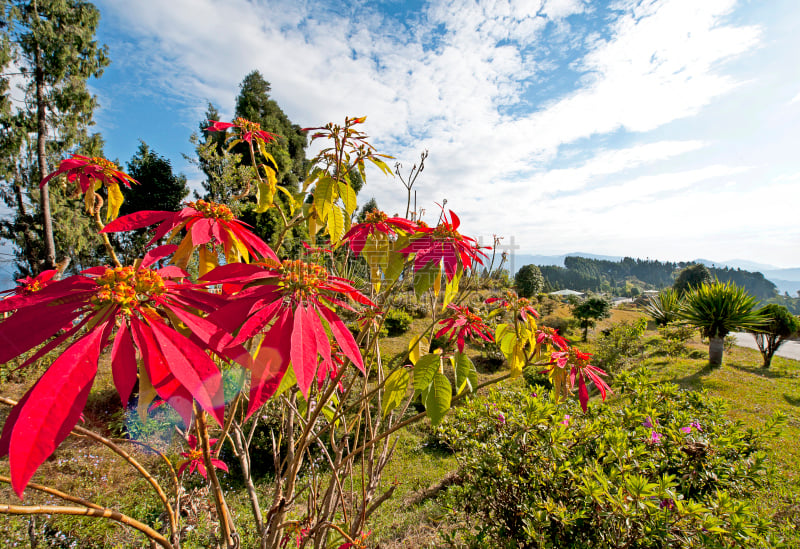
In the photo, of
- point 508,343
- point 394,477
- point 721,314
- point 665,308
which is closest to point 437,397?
point 508,343

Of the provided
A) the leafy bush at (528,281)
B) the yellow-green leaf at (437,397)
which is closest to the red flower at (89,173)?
the yellow-green leaf at (437,397)

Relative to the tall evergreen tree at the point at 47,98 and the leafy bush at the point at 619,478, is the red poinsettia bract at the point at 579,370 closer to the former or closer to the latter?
the leafy bush at the point at 619,478

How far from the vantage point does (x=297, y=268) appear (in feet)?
1.75

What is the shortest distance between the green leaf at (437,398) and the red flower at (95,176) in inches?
31.8

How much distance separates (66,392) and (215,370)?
0.12 m

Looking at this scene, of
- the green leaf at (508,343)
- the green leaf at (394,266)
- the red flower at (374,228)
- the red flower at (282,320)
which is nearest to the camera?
the red flower at (282,320)

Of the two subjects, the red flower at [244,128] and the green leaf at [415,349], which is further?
the red flower at [244,128]

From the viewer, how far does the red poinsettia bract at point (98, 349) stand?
27cm

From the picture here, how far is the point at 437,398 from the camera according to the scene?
0.67m

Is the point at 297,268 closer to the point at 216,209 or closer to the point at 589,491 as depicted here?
the point at 216,209

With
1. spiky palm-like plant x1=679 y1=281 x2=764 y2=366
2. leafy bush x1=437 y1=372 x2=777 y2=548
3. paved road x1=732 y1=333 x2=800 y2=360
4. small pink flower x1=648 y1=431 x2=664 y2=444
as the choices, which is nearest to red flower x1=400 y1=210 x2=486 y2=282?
leafy bush x1=437 y1=372 x2=777 y2=548

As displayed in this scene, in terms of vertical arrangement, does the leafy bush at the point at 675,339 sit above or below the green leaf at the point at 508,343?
below

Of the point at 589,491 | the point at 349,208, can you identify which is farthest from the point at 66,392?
the point at 589,491

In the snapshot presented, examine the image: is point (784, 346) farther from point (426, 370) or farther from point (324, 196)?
point (324, 196)
